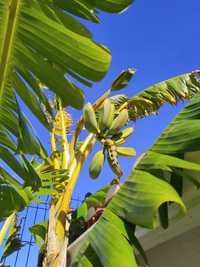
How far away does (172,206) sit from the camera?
2.52 m

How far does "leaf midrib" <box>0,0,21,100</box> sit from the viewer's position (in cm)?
150

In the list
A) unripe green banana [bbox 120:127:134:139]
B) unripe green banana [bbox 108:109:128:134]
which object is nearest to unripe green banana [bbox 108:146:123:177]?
unripe green banana [bbox 108:109:128:134]

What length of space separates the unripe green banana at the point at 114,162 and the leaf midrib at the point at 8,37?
33.7 inches

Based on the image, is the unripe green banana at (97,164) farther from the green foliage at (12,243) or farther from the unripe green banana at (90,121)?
the green foliage at (12,243)

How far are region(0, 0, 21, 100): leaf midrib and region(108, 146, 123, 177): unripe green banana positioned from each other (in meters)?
0.86

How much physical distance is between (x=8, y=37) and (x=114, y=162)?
1.04 m

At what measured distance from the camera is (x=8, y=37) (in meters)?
1.57

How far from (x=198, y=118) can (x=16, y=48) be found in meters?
1.02

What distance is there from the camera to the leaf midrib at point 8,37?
59.1 inches

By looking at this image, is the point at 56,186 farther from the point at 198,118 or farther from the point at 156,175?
the point at 198,118

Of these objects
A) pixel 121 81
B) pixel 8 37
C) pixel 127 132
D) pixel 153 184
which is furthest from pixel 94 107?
pixel 8 37

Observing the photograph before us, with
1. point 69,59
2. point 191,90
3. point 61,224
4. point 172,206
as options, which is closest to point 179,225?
point 172,206

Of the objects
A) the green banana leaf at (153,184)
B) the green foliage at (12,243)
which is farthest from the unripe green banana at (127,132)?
the green foliage at (12,243)

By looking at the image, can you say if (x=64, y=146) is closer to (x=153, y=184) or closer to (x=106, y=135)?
(x=106, y=135)
